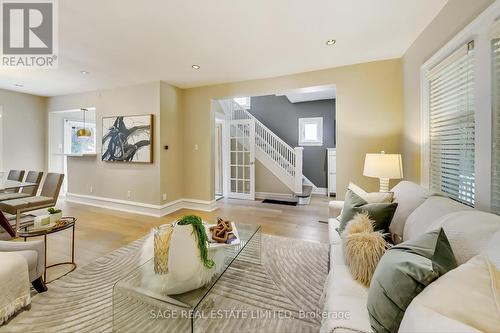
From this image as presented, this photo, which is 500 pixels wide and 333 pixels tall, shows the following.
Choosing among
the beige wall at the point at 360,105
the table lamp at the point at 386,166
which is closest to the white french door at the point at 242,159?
the beige wall at the point at 360,105

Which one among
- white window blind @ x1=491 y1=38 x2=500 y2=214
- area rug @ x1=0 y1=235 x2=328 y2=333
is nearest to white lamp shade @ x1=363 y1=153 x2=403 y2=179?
white window blind @ x1=491 y1=38 x2=500 y2=214

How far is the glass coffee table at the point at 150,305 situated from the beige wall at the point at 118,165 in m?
2.92

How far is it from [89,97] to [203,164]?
10.2 ft

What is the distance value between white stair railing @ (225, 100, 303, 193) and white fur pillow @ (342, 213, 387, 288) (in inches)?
164

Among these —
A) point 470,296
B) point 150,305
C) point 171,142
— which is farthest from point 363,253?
point 171,142

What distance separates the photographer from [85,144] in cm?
662

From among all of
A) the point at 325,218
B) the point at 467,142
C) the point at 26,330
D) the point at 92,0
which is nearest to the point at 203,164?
the point at 325,218

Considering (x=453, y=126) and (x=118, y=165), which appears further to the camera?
(x=118, y=165)

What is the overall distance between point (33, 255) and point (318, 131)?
624cm

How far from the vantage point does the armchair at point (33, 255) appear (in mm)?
1662

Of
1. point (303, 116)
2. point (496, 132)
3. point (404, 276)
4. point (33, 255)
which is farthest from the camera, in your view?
point (303, 116)

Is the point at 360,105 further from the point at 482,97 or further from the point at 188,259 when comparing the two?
the point at 188,259

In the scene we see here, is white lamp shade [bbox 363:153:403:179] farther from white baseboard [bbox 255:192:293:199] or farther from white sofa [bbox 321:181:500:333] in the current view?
white baseboard [bbox 255:192:293:199]

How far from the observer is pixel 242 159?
5719 millimetres
